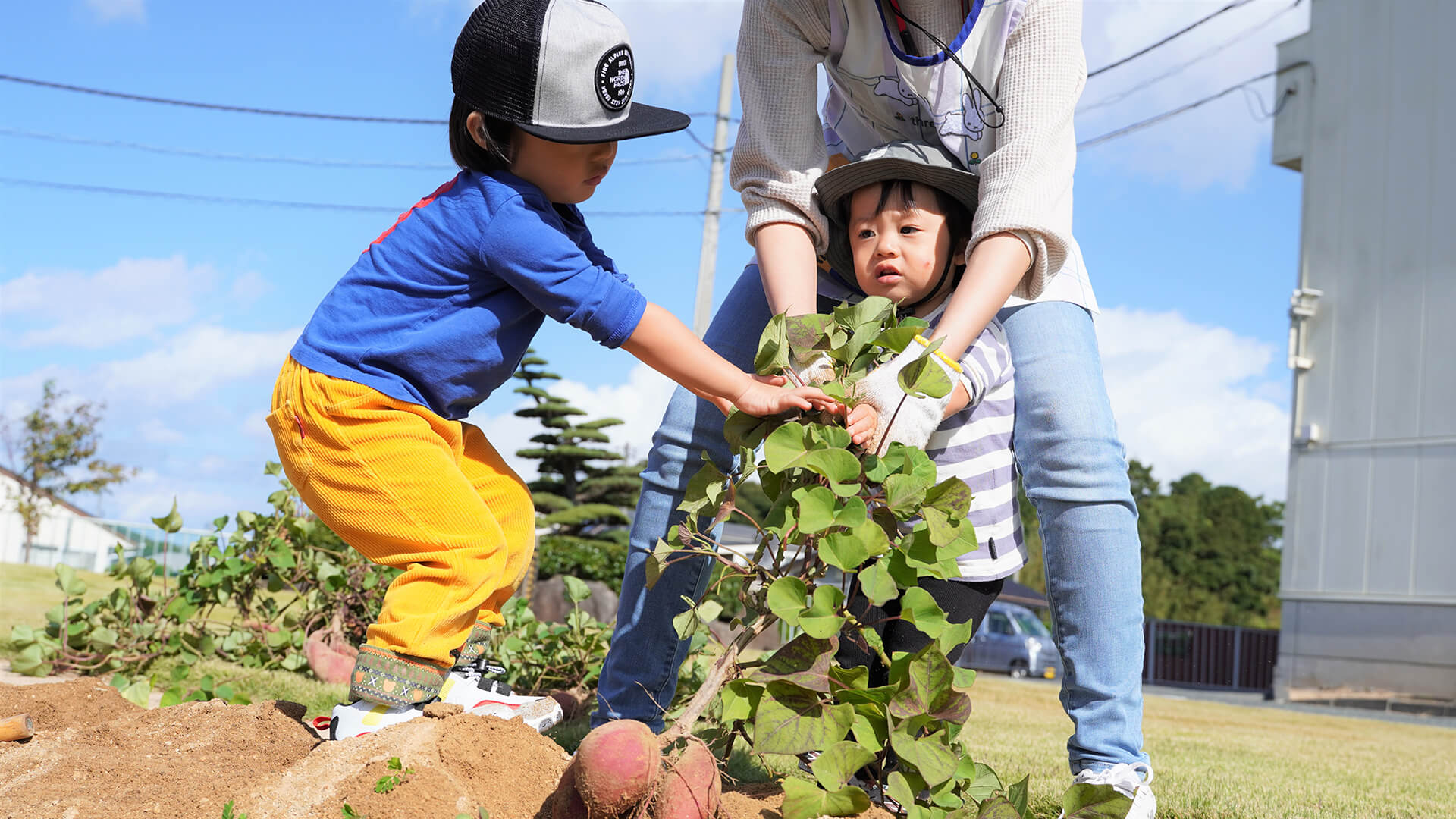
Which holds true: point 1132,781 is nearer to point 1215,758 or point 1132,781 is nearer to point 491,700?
point 491,700

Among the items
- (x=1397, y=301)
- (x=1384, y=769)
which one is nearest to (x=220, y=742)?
(x=1384, y=769)

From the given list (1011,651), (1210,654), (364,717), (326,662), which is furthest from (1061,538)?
(1210,654)

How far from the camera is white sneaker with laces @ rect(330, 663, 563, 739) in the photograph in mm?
1887

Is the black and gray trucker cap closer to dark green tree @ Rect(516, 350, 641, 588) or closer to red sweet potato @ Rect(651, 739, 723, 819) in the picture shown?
red sweet potato @ Rect(651, 739, 723, 819)

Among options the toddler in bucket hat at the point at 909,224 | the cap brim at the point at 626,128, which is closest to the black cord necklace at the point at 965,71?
the toddler in bucket hat at the point at 909,224

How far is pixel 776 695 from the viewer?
1505mm

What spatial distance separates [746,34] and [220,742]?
5.98ft

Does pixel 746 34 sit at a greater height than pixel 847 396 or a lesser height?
greater

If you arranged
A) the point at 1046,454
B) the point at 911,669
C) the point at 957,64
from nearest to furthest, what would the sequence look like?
the point at 911,669
the point at 1046,454
the point at 957,64

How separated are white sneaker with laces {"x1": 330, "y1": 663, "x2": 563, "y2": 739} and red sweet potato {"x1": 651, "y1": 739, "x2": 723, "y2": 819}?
581 mm

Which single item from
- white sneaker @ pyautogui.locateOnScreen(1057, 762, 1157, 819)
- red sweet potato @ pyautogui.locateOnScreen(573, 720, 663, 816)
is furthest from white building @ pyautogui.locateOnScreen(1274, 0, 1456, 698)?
red sweet potato @ pyautogui.locateOnScreen(573, 720, 663, 816)

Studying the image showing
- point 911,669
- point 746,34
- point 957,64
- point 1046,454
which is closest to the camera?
point 911,669

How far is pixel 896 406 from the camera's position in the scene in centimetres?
180

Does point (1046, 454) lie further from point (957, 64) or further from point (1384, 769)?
point (1384, 769)
